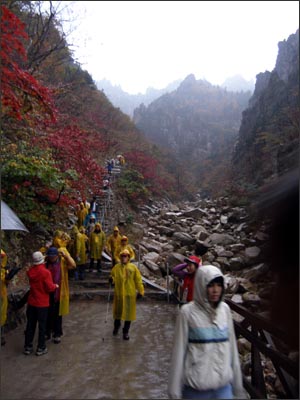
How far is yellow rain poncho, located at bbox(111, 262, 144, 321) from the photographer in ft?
19.6

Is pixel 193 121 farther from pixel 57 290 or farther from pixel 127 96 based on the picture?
pixel 57 290

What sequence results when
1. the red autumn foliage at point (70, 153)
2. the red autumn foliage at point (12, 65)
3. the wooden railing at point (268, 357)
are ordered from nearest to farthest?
the wooden railing at point (268, 357), the red autumn foliage at point (12, 65), the red autumn foliage at point (70, 153)

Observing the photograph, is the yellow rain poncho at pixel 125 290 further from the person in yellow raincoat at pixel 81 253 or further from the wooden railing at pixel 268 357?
the person in yellow raincoat at pixel 81 253

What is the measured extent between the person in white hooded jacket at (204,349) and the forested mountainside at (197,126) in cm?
3992

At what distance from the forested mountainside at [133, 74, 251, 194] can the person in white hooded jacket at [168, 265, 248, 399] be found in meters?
39.9

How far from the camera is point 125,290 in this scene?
599 cm

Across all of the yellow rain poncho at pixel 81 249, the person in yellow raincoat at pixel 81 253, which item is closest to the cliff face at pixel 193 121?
the person in yellow raincoat at pixel 81 253

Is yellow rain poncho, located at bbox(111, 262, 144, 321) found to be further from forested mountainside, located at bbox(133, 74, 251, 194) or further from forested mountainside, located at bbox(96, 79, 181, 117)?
forested mountainside, located at bbox(96, 79, 181, 117)

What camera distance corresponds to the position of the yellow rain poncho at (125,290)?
236 inches

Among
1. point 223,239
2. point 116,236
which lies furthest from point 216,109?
point 116,236

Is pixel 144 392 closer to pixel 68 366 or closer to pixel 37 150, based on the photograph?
pixel 68 366

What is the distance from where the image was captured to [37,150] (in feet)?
30.1

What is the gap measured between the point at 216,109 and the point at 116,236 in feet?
231

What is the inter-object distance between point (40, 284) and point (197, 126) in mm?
62495
